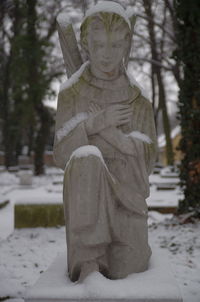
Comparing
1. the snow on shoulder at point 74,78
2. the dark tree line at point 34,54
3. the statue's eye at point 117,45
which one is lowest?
the snow on shoulder at point 74,78

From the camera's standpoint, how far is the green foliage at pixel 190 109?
7.12m

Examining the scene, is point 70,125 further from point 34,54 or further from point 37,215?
point 34,54

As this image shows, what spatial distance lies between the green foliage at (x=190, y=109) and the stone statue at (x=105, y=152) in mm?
4517

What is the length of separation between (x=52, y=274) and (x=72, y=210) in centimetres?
62

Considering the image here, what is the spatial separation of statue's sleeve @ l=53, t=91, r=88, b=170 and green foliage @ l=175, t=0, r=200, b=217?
4.68m

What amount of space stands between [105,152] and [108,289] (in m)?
1.03

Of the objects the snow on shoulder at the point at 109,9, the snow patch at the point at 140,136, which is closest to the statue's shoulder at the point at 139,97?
the snow patch at the point at 140,136

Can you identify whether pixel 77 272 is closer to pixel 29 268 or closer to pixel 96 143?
pixel 96 143

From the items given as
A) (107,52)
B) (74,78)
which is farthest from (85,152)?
(107,52)

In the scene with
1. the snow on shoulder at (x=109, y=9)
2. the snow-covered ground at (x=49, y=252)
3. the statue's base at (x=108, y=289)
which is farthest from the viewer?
the snow-covered ground at (x=49, y=252)

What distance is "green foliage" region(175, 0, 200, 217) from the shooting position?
7125 mm

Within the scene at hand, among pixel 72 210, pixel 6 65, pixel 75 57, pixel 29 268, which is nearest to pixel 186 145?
pixel 29 268

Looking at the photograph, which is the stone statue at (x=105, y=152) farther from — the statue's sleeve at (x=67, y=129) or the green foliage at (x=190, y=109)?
the green foliage at (x=190, y=109)

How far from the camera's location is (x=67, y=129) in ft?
9.20
